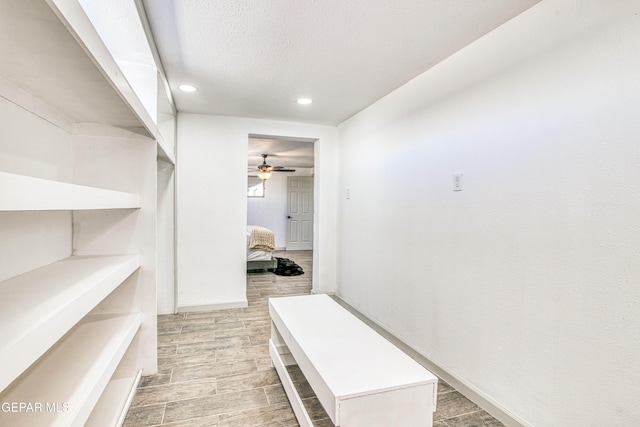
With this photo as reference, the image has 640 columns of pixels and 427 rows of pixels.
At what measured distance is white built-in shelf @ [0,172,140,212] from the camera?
0.62m

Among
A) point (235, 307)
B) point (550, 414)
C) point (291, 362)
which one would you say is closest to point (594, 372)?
point (550, 414)

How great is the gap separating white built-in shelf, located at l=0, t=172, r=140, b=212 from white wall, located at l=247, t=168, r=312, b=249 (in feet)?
24.5

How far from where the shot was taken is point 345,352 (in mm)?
1562

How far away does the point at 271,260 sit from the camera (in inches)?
229

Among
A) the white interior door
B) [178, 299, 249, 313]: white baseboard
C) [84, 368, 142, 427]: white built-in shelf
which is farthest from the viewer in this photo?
the white interior door

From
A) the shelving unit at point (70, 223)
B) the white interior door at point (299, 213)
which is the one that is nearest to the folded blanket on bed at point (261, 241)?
the white interior door at point (299, 213)

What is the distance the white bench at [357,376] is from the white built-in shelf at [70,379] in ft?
2.76

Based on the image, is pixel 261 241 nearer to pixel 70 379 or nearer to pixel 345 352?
pixel 345 352

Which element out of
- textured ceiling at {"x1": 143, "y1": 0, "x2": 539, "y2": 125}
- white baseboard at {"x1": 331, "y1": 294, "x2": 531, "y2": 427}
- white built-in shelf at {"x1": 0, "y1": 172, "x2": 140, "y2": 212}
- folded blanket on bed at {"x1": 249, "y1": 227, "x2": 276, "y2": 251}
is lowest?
white baseboard at {"x1": 331, "y1": 294, "x2": 531, "y2": 427}

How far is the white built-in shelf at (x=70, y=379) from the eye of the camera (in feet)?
3.47

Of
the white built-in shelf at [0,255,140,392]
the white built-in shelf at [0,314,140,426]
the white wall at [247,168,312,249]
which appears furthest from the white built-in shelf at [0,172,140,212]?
the white wall at [247,168,312,249]

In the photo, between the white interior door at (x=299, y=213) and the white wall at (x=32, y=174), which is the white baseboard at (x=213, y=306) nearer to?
the white wall at (x=32, y=174)

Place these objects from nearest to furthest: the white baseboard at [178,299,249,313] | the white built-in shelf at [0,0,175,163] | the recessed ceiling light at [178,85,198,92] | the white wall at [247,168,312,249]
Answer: the white built-in shelf at [0,0,175,163]
the recessed ceiling light at [178,85,198,92]
the white baseboard at [178,299,249,313]
the white wall at [247,168,312,249]

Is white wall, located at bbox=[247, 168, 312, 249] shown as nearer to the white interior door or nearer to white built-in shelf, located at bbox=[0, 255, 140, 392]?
the white interior door
